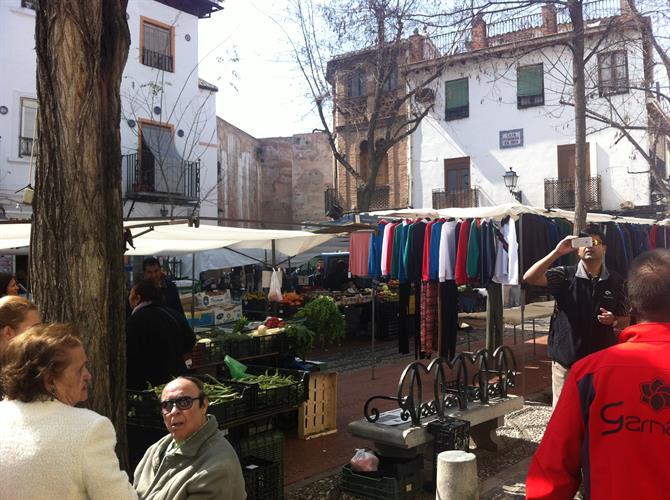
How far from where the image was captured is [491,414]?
5.55 metres

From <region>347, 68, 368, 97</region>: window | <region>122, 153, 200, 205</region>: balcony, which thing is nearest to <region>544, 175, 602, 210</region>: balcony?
<region>347, 68, 368, 97</region>: window

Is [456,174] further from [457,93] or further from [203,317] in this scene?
[203,317]

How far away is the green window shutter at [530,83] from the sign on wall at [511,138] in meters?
1.51

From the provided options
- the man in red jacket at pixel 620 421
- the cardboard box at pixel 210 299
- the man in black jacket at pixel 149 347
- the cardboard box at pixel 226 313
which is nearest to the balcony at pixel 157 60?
the cardboard box at pixel 210 299

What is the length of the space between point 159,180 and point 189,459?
18.7 metres

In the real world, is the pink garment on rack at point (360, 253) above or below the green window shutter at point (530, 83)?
below

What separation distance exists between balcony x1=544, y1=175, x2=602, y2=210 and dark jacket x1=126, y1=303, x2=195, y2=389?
21.8 metres

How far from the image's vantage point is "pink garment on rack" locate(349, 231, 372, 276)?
859 cm

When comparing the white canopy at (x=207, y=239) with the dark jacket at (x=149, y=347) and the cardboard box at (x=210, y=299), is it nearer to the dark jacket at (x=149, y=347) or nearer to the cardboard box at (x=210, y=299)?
the dark jacket at (x=149, y=347)

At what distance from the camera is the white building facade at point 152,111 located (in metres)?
16.5

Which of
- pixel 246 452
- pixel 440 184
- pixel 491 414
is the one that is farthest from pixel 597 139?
pixel 246 452

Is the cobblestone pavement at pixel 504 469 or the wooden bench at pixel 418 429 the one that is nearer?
the wooden bench at pixel 418 429

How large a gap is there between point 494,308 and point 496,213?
3.92 feet

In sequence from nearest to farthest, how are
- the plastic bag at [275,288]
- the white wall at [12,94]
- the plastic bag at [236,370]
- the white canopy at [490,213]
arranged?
the plastic bag at [236,370], the white canopy at [490,213], the plastic bag at [275,288], the white wall at [12,94]
